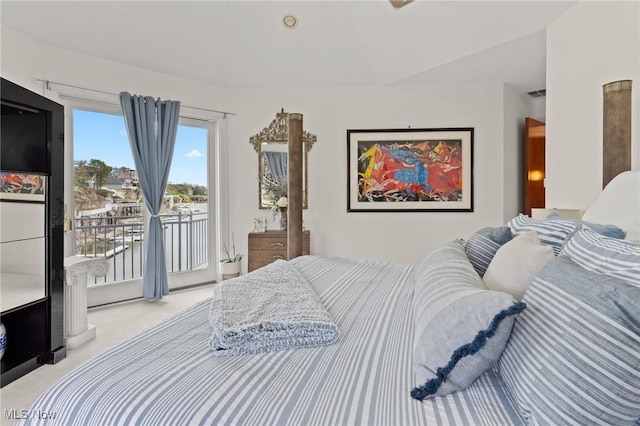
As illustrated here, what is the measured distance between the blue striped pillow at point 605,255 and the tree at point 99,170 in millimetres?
4022

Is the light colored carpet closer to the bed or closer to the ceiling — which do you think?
the bed

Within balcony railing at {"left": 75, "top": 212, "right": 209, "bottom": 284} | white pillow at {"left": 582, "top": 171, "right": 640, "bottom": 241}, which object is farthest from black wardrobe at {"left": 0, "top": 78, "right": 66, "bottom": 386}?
white pillow at {"left": 582, "top": 171, "right": 640, "bottom": 241}

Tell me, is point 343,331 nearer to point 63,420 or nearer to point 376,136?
point 63,420

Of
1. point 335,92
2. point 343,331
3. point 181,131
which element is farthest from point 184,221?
point 343,331

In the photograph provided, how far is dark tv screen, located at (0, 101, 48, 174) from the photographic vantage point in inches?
91.6

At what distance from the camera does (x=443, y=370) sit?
2.71 ft

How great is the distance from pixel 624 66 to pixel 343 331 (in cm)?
232

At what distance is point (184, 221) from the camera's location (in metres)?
4.47

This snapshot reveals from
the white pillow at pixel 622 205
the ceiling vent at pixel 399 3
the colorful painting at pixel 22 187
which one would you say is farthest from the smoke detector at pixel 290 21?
the white pillow at pixel 622 205

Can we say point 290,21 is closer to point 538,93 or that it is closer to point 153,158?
point 153,158

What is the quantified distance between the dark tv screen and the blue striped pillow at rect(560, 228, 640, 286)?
2.85 m

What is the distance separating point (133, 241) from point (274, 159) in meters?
1.81

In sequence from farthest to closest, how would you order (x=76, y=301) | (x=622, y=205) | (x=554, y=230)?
(x=76, y=301), (x=622, y=205), (x=554, y=230)

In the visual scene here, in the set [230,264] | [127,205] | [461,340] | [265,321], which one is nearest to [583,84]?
[461,340]
